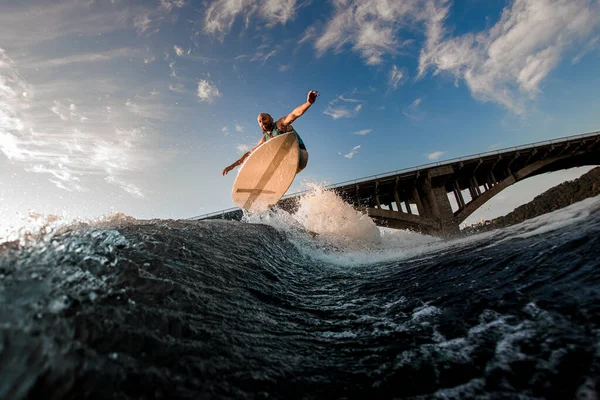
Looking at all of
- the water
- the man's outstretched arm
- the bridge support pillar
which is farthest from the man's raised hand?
the bridge support pillar

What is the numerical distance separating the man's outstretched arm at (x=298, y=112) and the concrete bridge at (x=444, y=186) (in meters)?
11.9

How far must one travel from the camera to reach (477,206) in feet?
76.8

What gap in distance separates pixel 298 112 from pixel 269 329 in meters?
7.40

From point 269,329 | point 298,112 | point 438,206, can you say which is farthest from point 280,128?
point 438,206

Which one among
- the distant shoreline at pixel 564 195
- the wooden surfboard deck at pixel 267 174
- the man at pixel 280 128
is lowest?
the distant shoreline at pixel 564 195

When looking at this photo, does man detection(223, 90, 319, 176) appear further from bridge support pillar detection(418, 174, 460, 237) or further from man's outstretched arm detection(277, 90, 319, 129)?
bridge support pillar detection(418, 174, 460, 237)

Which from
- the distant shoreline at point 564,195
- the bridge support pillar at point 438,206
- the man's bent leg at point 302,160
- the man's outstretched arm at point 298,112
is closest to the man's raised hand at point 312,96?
the man's outstretched arm at point 298,112

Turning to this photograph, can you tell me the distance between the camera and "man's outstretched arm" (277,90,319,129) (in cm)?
757

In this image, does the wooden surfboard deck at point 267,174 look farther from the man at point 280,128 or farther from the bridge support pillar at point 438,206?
the bridge support pillar at point 438,206

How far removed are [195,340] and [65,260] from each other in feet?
3.85

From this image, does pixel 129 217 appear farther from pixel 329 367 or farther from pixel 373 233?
pixel 373 233

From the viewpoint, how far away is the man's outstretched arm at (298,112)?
757cm

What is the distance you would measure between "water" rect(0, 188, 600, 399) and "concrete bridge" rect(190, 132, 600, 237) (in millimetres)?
18236

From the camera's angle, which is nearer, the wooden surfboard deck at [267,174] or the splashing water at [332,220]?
the wooden surfboard deck at [267,174]
